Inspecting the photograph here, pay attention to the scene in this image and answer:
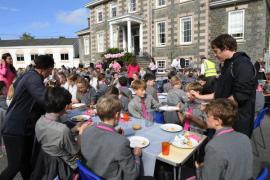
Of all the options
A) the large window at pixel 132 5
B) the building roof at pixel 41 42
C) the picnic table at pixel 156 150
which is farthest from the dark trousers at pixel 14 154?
the building roof at pixel 41 42

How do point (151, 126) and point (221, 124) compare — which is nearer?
point (221, 124)

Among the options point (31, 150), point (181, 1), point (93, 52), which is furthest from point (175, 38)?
point (31, 150)

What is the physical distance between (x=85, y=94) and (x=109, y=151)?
364 centimetres

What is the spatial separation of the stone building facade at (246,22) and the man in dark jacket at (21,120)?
47.3 ft

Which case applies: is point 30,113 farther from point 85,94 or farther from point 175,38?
point 175,38

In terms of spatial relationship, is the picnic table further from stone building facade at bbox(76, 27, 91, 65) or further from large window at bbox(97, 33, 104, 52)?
stone building facade at bbox(76, 27, 91, 65)

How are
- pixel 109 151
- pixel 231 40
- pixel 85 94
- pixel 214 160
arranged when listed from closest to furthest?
pixel 214 160, pixel 109 151, pixel 231 40, pixel 85 94

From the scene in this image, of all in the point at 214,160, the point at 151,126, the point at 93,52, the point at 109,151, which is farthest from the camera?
the point at 93,52

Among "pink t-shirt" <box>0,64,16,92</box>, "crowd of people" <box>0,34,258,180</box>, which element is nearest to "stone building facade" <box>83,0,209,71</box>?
"pink t-shirt" <box>0,64,16,92</box>

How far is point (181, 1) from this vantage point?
16578 millimetres

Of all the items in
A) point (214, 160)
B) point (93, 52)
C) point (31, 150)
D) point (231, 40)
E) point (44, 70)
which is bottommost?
point (31, 150)

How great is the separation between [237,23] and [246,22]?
0.57m

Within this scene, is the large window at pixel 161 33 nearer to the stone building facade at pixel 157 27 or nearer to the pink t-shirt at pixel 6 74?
the stone building facade at pixel 157 27

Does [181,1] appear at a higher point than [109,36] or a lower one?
higher
